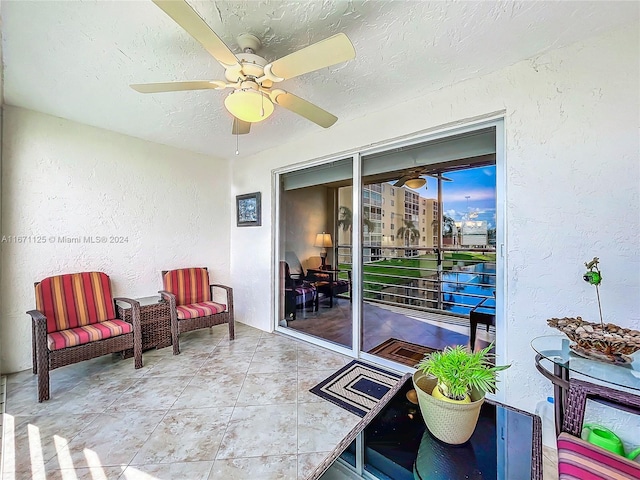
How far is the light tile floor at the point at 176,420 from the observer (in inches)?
58.2

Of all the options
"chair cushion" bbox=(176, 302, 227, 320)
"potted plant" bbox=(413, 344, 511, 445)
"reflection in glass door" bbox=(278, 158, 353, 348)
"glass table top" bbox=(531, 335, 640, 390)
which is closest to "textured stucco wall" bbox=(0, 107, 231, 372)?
"chair cushion" bbox=(176, 302, 227, 320)

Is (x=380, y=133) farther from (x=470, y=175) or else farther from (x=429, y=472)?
(x=429, y=472)

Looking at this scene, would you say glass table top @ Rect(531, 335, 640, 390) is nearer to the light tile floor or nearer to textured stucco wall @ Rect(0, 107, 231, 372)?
the light tile floor

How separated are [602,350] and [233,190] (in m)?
4.03

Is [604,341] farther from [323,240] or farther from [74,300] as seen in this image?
[74,300]

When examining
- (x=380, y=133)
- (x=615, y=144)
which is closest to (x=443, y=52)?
(x=380, y=133)

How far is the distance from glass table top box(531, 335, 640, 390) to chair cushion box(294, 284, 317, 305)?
240 centimetres

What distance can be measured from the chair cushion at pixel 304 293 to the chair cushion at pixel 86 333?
1.80 metres

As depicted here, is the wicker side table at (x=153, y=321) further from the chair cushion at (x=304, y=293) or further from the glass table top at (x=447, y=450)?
the glass table top at (x=447, y=450)

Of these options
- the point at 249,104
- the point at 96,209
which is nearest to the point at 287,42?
the point at 249,104

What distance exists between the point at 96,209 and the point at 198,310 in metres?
1.51

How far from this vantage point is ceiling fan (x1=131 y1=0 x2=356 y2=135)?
118 centimetres

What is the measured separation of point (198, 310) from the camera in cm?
303

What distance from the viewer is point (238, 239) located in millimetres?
4016
